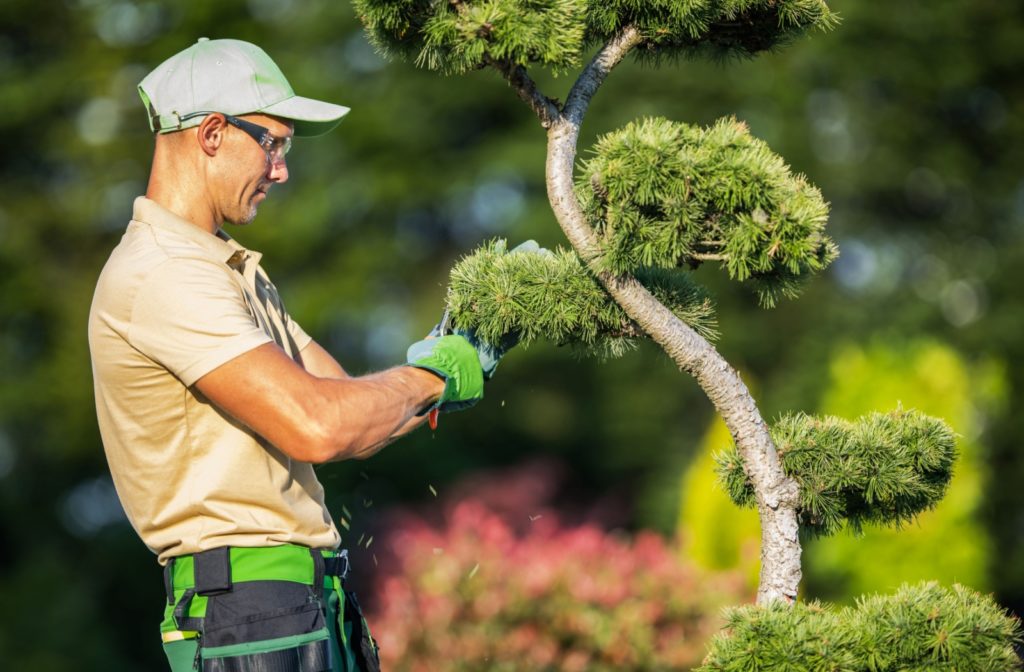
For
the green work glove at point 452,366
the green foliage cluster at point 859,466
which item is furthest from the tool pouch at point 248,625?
the green foliage cluster at point 859,466

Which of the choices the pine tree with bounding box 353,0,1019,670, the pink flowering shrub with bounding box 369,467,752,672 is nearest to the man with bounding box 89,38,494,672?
the pine tree with bounding box 353,0,1019,670

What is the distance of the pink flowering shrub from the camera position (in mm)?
6734

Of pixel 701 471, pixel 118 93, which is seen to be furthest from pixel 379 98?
pixel 701 471

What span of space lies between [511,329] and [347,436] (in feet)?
2.31

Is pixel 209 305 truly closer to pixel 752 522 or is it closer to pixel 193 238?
pixel 193 238

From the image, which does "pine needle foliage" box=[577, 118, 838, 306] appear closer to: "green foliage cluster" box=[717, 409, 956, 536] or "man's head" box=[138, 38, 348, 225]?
"green foliage cluster" box=[717, 409, 956, 536]

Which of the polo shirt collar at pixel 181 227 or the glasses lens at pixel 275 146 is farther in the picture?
the glasses lens at pixel 275 146

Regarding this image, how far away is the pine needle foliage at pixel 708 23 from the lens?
296cm

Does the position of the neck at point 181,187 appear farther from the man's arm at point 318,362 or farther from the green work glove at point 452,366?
the green work glove at point 452,366

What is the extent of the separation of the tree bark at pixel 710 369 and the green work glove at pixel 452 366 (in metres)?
0.39

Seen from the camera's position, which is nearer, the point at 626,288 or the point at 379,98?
the point at 626,288

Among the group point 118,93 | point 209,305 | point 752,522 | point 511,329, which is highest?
point 118,93

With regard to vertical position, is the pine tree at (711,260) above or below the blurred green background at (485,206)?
below

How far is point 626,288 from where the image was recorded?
2.98 meters
